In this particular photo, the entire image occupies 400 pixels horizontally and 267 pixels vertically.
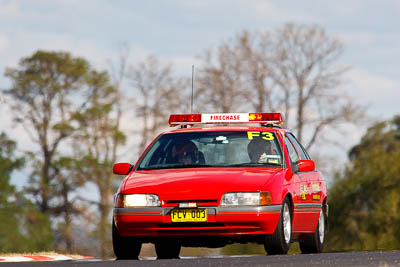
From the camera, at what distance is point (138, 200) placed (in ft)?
32.6

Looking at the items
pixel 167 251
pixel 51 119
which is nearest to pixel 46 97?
pixel 51 119

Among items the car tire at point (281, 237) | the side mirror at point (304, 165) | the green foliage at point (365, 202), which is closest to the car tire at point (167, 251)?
the side mirror at point (304, 165)

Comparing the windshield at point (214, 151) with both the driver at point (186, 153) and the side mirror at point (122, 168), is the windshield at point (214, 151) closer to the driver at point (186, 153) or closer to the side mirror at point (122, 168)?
the driver at point (186, 153)

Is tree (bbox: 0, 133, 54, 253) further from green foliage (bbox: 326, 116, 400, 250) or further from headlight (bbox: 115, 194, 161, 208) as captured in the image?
headlight (bbox: 115, 194, 161, 208)

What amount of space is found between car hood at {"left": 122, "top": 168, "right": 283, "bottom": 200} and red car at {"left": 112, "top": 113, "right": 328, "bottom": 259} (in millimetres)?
11

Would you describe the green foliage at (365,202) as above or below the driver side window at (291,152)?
below

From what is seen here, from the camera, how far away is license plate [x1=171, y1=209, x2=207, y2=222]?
31.9ft

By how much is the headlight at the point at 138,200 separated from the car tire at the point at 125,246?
0.37 metres

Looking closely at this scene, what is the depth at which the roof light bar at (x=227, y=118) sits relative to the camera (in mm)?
11766

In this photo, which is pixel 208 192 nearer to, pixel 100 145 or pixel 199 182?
pixel 199 182

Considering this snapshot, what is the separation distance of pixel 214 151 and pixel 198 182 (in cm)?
138

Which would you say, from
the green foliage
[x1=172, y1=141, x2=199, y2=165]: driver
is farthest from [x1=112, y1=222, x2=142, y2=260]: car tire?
the green foliage

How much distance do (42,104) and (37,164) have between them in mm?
3323

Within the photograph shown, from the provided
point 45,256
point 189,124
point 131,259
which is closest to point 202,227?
point 131,259
